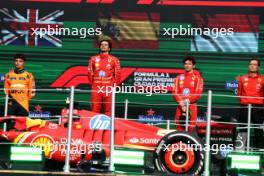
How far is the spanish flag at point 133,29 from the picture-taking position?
12109 millimetres

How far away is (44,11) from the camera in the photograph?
1235 centimetres

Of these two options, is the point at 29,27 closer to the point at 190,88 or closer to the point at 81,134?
the point at 190,88

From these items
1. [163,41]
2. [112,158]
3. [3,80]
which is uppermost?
[163,41]

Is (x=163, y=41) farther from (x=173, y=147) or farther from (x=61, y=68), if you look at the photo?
(x=173, y=147)

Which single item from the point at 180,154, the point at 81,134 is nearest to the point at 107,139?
the point at 81,134

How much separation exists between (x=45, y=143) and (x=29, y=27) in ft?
12.9

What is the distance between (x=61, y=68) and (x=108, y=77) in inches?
60.8

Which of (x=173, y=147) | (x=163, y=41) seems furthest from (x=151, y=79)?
(x=173, y=147)

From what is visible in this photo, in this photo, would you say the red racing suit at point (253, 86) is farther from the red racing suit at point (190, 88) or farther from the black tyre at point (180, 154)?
the black tyre at point (180, 154)

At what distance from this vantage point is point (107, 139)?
9.23 meters

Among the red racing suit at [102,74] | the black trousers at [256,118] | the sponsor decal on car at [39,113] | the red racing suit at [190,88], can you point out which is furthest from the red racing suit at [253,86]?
the sponsor decal on car at [39,113]

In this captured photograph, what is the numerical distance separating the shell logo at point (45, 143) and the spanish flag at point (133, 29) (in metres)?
3.53

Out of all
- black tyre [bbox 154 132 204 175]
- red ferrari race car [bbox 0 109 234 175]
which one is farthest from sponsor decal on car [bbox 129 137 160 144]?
black tyre [bbox 154 132 204 175]

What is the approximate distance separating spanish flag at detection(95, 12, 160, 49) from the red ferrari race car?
2627 mm
